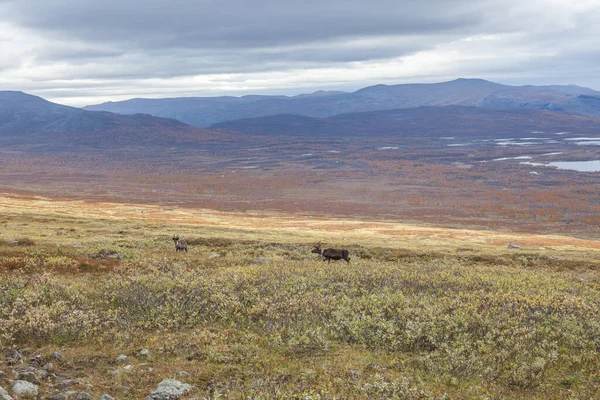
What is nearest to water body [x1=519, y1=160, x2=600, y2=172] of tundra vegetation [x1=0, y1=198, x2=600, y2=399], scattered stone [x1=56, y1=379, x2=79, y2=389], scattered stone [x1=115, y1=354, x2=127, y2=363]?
tundra vegetation [x1=0, y1=198, x2=600, y2=399]

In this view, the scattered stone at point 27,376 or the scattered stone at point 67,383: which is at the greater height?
the scattered stone at point 27,376

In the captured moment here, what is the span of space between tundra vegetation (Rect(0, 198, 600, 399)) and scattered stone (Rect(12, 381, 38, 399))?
22 cm

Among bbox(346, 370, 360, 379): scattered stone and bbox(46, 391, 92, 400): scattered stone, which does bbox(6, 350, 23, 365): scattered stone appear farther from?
bbox(346, 370, 360, 379): scattered stone

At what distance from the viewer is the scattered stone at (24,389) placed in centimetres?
897

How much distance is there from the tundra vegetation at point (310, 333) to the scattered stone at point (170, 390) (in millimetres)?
255

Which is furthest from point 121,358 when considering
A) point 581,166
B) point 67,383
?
point 581,166

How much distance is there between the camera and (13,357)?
1074 centimetres

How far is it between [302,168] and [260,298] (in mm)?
181547

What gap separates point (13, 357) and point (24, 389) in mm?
1958

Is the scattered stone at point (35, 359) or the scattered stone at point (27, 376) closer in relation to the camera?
the scattered stone at point (27, 376)

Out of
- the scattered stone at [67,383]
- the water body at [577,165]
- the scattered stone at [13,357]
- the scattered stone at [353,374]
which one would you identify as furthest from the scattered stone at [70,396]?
the water body at [577,165]

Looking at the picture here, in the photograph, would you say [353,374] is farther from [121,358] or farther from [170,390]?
[121,358]

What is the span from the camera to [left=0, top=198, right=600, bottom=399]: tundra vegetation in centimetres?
999

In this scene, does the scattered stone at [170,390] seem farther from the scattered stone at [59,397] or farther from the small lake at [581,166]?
the small lake at [581,166]
